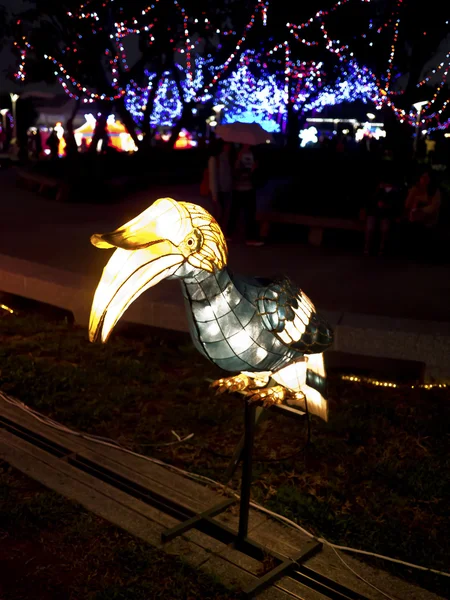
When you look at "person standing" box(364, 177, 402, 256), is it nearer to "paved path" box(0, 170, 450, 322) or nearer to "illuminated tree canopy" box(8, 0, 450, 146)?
"paved path" box(0, 170, 450, 322)

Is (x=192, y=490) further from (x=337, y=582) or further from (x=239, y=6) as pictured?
(x=239, y=6)

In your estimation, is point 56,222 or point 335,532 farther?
point 56,222

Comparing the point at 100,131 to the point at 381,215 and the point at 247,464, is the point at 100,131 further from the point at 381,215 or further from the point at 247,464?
the point at 247,464

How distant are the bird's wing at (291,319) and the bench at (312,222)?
698 cm

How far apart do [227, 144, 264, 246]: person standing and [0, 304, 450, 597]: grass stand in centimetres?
393

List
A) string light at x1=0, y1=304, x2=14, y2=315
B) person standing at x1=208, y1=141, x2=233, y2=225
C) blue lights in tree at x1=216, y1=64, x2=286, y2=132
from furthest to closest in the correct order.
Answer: blue lights in tree at x1=216, y1=64, x2=286, y2=132, person standing at x1=208, y1=141, x2=233, y2=225, string light at x1=0, y1=304, x2=14, y2=315

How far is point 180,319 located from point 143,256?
342cm

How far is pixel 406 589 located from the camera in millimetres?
3141

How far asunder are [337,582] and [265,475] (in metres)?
1.05

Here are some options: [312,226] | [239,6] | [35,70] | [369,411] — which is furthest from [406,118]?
[369,411]

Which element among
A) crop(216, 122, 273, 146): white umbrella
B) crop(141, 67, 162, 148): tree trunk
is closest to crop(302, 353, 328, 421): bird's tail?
crop(216, 122, 273, 146): white umbrella

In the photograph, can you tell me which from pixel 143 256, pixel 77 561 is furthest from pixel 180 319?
pixel 143 256

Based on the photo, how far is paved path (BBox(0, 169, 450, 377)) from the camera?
18.2ft

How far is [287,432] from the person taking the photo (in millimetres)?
4754
